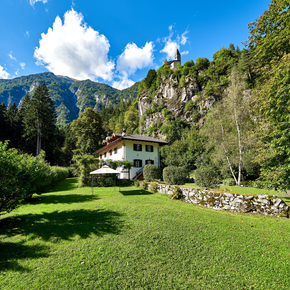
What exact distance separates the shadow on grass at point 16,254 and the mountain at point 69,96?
372ft

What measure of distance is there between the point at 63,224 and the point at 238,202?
8.62 m

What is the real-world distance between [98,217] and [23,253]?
2846 millimetres

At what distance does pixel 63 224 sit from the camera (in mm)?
5773

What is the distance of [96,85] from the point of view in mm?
186750

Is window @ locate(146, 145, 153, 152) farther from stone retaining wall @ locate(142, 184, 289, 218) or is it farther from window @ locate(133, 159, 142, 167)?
stone retaining wall @ locate(142, 184, 289, 218)

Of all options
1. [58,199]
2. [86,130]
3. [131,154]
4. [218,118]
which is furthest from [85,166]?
[218,118]

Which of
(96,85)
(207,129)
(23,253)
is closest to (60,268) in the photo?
(23,253)

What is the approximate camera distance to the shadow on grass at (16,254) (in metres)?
3.51

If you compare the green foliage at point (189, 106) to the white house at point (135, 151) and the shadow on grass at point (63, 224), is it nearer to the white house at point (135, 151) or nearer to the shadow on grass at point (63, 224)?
the white house at point (135, 151)

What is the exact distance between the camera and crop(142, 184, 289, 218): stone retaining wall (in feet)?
22.4

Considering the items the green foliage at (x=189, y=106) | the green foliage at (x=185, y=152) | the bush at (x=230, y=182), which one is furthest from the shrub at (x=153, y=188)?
the green foliage at (x=189, y=106)

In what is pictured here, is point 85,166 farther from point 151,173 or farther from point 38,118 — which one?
point 38,118

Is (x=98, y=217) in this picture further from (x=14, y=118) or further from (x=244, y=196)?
(x=14, y=118)

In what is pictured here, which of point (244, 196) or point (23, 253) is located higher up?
point (244, 196)
